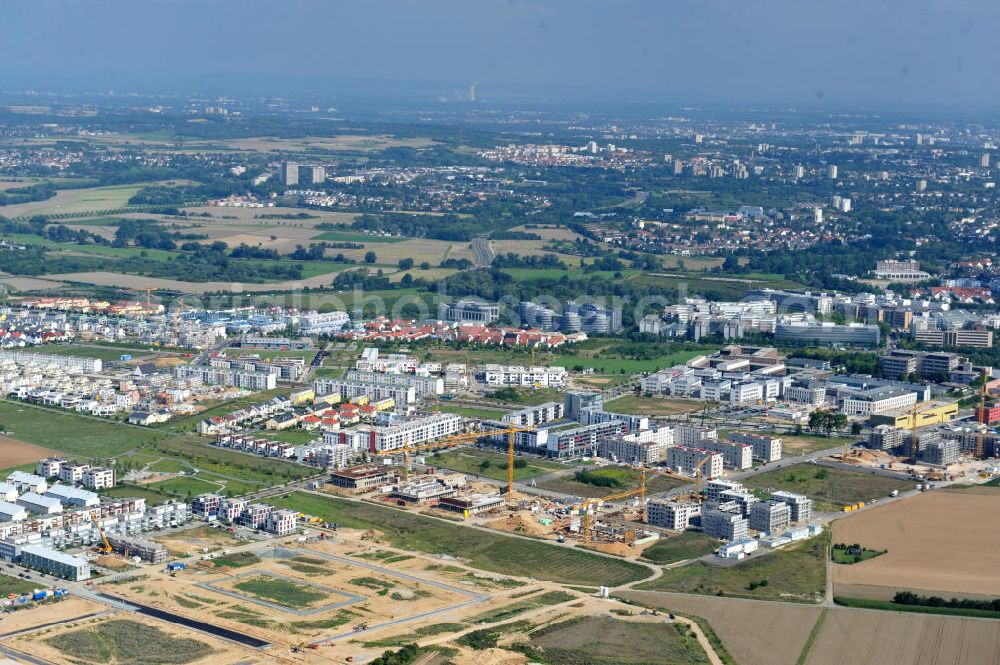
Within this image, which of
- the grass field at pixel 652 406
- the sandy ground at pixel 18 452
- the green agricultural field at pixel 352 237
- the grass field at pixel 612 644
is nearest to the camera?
the grass field at pixel 612 644

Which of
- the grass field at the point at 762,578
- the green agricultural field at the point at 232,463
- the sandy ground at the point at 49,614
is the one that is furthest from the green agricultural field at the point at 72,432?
the grass field at the point at 762,578

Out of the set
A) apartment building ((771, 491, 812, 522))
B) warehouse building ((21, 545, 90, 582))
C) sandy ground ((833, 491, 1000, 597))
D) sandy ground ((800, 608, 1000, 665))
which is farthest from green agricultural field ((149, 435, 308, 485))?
sandy ground ((800, 608, 1000, 665))

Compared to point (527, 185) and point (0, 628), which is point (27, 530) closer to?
point (0, 628)

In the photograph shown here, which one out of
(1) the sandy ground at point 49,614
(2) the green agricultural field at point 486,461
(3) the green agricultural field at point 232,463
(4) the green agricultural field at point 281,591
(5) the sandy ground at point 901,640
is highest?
(5) the sandy ground at point 901,640

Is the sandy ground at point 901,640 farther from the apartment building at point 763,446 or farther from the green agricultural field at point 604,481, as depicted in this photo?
the apartment building at point 763,446

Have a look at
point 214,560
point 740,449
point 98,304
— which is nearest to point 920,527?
point 740,449

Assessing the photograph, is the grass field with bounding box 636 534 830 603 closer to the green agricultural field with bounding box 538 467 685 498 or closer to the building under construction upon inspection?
the green agricultural field with bounding box 538 467 685 498
